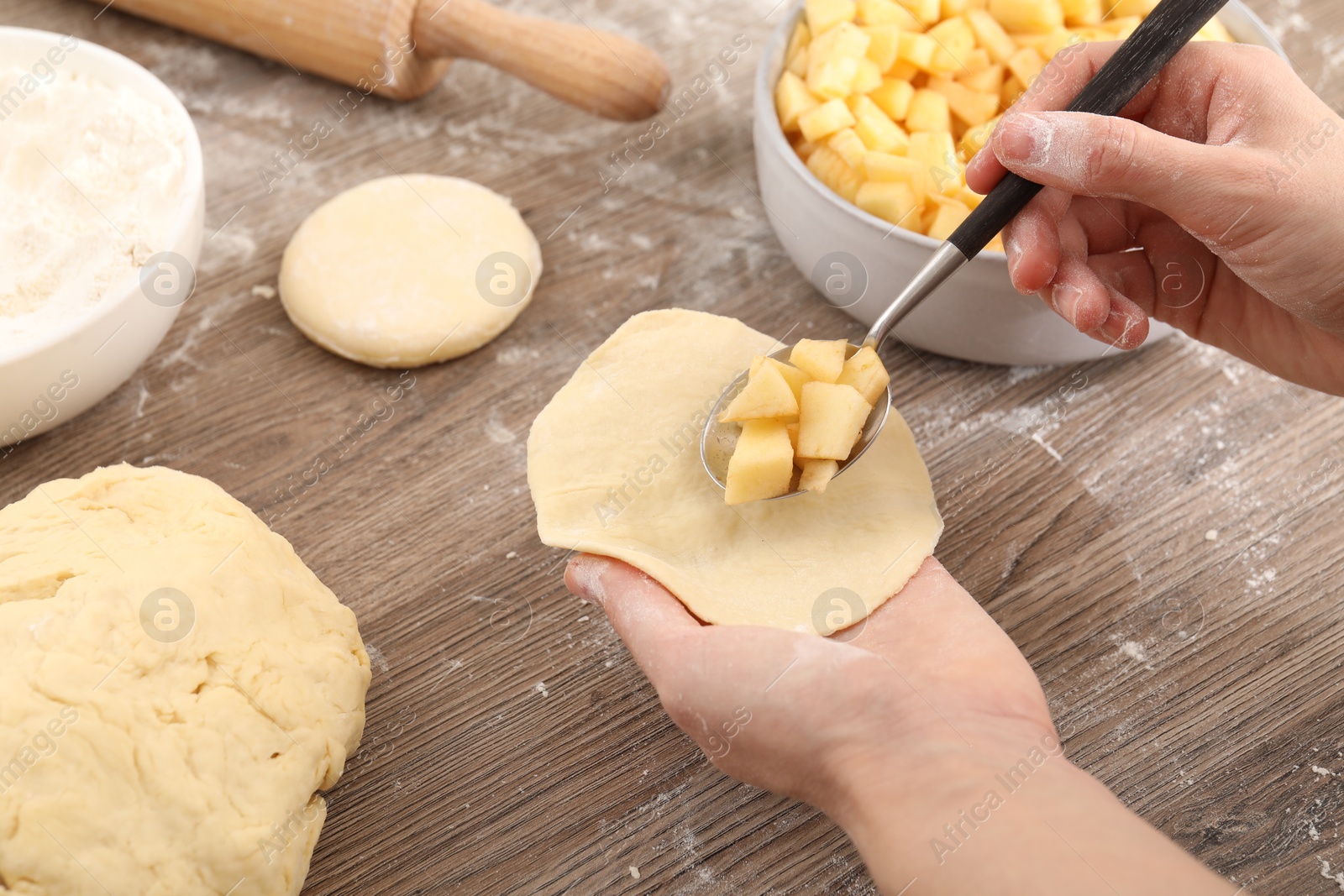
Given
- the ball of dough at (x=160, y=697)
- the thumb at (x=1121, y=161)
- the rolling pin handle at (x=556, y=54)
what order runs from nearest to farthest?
the ball of dough at (x=160, y=697) < the thumb at (x=1121, y=161) < the rolling pin handle at (x=556, y=54)

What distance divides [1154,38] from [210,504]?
165 centimetres

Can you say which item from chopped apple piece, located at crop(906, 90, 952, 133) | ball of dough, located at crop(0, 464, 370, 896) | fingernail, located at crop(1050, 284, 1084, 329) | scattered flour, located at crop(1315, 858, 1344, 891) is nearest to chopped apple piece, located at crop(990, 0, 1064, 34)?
chopped apple piece, located at crop(906, 90, 952, 133)

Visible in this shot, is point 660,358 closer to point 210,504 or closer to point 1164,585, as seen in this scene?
point 210,504

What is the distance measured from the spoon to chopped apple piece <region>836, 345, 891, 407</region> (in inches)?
1.8

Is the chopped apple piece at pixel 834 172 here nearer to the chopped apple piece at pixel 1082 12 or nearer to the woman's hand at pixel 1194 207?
the woman's hand at pixel 1194 207

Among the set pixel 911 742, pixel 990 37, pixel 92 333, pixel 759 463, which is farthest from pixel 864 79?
pixel 92 333

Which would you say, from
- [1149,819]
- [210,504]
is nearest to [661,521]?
[210,504]

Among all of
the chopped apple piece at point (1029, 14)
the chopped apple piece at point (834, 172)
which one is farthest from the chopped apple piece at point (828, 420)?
the chopped apple piece at point (1029, 14)

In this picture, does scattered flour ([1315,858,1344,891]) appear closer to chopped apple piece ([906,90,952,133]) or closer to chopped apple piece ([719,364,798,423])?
chopped apple piece ([719,364,798,423])

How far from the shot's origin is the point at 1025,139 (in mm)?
1414

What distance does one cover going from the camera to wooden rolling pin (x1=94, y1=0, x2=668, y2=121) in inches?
89.2

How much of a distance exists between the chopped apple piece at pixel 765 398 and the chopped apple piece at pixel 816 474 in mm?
92

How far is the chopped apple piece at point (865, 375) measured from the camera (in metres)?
1.52

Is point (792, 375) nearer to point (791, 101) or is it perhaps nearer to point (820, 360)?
point (820, 360)
